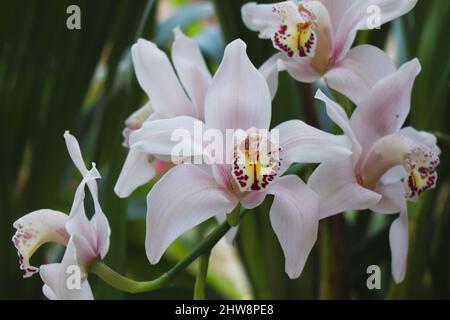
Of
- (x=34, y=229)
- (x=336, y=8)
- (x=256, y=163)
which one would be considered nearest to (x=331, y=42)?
(x=336, y=8)

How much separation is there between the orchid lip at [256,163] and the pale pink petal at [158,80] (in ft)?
0.31

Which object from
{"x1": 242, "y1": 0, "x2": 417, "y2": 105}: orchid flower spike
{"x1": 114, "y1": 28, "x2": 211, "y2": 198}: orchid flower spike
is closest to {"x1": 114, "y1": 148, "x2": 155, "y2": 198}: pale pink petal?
{"x1": 114, "y1": 28, "x2": 211, "y2": 198}: orchid flower spike

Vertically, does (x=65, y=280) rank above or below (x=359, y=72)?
Answer: below

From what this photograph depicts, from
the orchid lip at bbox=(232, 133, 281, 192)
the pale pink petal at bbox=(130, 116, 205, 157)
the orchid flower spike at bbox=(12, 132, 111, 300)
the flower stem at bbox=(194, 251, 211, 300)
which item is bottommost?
the flower stem at bbox=(194, 251, 211, 300)

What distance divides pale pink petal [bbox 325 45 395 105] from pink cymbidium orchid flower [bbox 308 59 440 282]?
0.05ft

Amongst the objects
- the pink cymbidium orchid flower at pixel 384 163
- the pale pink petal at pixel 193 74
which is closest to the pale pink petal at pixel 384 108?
the pink cymbidium orchid flower at pixel 384 163

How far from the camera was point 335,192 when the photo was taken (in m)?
0.45

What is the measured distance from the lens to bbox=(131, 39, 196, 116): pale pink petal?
0.50 m

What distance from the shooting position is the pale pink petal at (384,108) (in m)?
0.47

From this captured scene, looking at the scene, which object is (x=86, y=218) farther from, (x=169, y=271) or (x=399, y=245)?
(x=399, y=245)

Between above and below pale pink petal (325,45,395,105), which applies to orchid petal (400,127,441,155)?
below

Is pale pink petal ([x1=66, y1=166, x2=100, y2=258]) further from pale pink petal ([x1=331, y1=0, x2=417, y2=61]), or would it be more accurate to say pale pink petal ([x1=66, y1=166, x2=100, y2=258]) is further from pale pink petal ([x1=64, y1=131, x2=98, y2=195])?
pale pink petal ([x1=331, y1=0, x2=417, y2=61])

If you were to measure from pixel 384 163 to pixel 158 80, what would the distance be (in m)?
0.16

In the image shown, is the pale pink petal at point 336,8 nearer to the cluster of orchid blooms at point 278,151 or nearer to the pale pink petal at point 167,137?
the cluster of orchid blooms at point 278,151
